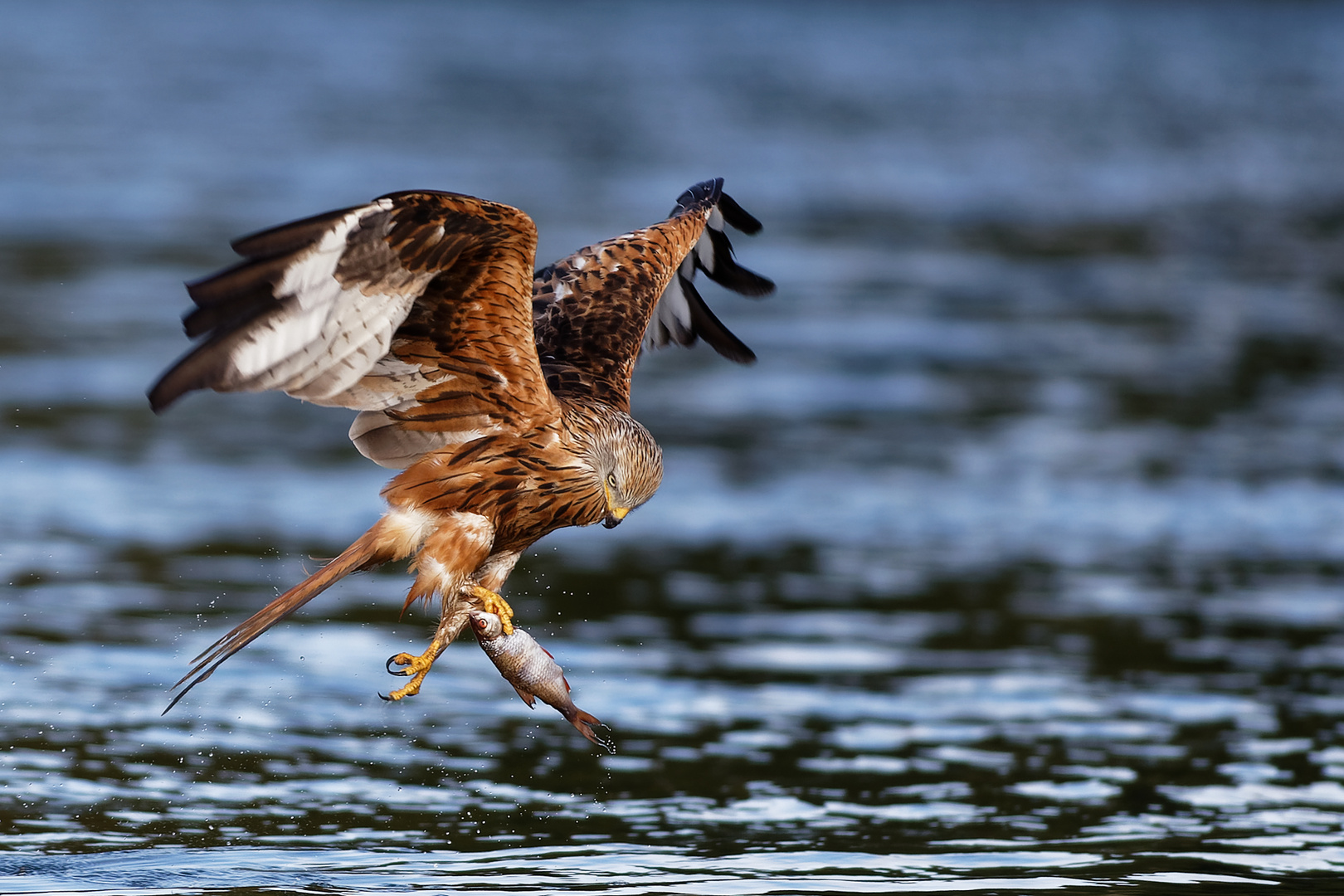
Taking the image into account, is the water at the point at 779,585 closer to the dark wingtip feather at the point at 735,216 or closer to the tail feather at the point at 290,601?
the tail feather at the point at 290,601

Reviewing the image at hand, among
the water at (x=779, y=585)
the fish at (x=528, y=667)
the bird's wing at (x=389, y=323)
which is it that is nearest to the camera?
the bird's wing at (x=389, y=323)

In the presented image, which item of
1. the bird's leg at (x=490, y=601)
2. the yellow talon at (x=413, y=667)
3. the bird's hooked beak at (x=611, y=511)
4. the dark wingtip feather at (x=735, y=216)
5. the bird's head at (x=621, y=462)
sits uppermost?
the dark wingtip feather at (x=735, y=216)

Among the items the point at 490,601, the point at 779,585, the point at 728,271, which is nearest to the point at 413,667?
the point at 490,601

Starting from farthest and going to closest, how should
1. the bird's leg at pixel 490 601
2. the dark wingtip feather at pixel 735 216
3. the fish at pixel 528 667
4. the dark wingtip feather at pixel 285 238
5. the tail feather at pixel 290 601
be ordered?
1. the dark wingtip feather at pixel 735 216
2. the bird's leg at pixel 490 601
3. the fish at pixel 528 667
4. the tail feather at pixel 290 601
5. the dark wingtip feather at pixel 285 238

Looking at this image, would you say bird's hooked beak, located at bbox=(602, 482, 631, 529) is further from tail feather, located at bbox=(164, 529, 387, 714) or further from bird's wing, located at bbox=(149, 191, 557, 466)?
tail feather, located at bbox=(164, 529, 387, 714)

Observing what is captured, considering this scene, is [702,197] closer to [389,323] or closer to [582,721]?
[389,323]

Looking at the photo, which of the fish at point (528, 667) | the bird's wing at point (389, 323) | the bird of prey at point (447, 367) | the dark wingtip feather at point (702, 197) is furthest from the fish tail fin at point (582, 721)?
the dark wingtip feather at point (702, 197)

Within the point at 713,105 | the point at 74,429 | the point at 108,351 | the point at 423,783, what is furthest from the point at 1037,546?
the point at 713,105

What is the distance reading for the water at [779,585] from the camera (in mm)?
7488

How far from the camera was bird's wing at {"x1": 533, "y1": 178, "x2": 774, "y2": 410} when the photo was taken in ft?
26.4

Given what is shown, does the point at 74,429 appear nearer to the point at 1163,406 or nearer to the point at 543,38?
the point at 1163,406

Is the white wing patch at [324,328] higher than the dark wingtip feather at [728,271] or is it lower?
lower

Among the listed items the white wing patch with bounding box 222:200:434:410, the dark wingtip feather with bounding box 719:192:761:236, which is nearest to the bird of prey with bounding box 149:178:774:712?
the white wing patch with bounding box 222:200:434:410

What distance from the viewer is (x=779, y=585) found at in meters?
11.0
